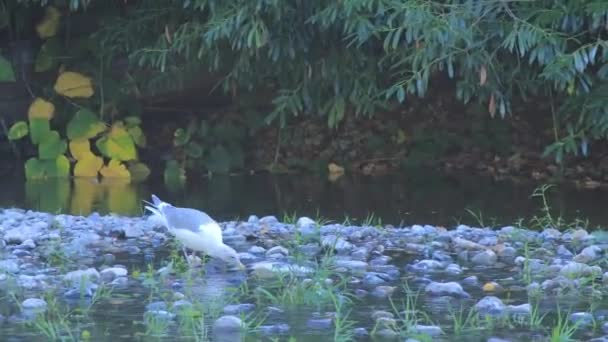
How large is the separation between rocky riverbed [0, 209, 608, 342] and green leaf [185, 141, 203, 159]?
5.55 metres

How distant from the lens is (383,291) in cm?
461

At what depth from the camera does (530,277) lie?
4934 mm

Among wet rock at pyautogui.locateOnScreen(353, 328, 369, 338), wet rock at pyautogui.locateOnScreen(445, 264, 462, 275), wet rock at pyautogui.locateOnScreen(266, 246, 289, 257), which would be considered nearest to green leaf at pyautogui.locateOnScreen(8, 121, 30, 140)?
wet rock at pyautogui.locateOnScreen(266, 246, 289, 257)

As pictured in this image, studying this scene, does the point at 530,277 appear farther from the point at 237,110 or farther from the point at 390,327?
the point at 237,110

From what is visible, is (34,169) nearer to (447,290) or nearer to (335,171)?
(335,171)

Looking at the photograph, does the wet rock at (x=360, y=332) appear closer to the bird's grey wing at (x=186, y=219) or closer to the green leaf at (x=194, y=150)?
the bird's grey wing at (x=186, y=219)

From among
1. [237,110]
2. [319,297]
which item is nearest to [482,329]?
[319,297]

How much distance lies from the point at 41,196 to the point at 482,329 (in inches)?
259

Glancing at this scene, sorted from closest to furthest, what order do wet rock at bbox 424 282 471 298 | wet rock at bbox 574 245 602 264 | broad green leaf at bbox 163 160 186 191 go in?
wet rock at bbox 424 282 471 298
wet rock at bbox 574 245 602 264
broad green leaf at bbox 163 160 186 191

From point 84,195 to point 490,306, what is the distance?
6.32 meters

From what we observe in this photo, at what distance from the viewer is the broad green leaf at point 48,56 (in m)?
11.6

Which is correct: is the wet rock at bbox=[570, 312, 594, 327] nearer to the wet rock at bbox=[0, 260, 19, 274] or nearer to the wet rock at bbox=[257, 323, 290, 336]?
the wet rock at bbox=[257, 323, 290, 336]

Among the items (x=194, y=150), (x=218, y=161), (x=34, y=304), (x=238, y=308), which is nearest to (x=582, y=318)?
(x=238, y=308)

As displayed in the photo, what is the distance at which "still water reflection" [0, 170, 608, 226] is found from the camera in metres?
8.59
